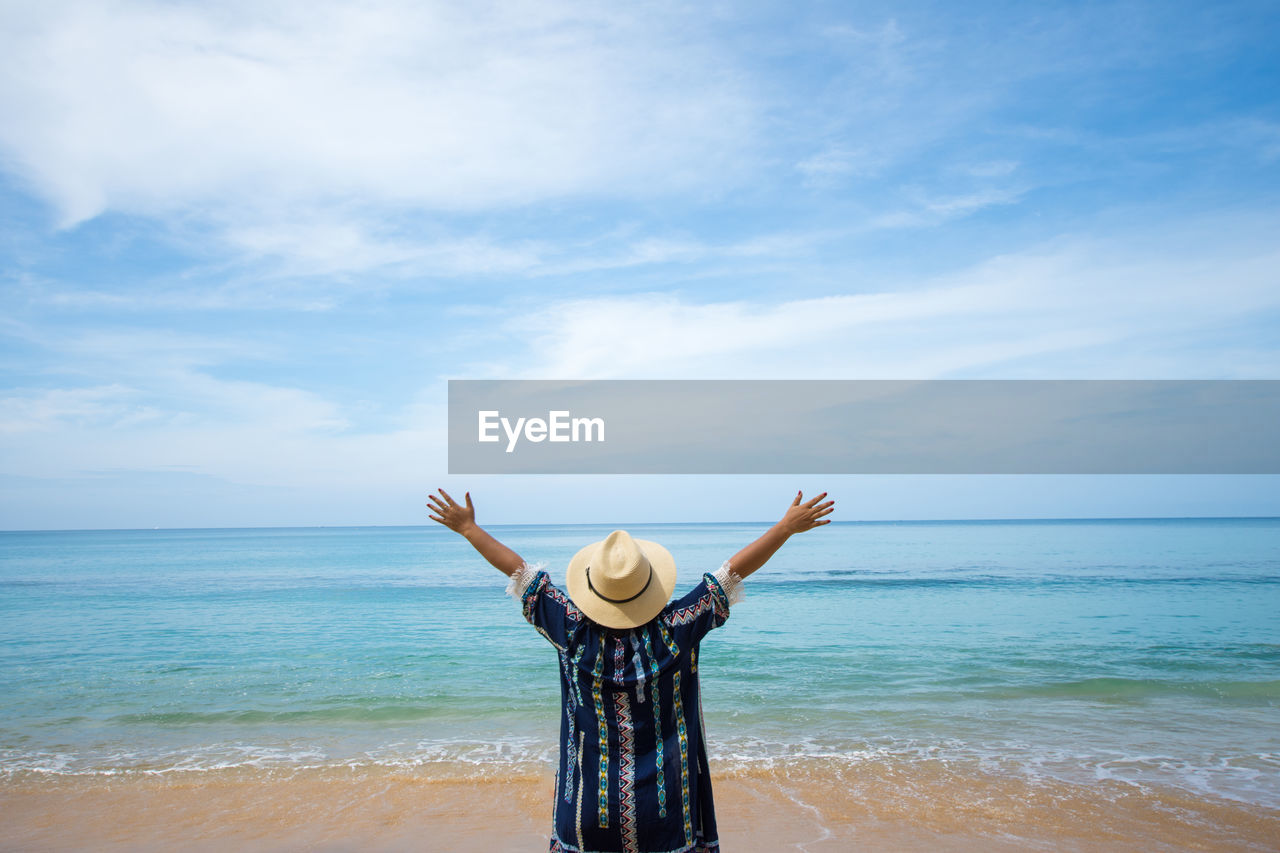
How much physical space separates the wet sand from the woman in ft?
10.7

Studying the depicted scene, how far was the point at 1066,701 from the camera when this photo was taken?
9086 mm

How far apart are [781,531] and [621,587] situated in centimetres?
50

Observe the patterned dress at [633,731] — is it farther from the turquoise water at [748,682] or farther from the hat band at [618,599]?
the turquoise water at [748,682]

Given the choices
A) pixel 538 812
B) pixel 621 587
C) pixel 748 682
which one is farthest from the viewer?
pixel 748 682

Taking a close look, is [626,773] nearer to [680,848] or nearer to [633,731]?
[633,731]

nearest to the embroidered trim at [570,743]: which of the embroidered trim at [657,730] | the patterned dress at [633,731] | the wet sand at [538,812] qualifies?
the patterned dress at [633,731]

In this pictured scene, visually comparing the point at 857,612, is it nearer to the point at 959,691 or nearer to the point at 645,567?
the point at 959,691

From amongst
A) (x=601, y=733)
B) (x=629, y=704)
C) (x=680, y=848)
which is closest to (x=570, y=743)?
(x=601, y=733)

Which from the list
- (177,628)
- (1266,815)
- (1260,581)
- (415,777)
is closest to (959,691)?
(1266,815)

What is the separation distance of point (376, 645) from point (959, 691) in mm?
9840

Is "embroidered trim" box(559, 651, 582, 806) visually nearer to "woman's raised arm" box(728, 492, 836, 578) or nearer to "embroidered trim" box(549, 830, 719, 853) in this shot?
"embroidered trim" box(549, 830, 719, 853)

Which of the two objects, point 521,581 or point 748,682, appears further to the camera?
point 748,682

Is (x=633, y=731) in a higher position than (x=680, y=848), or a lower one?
higher

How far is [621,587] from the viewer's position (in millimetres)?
2057
